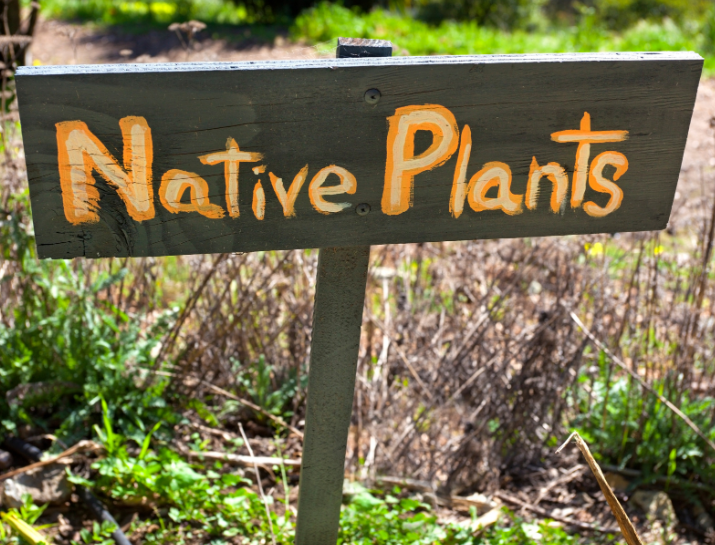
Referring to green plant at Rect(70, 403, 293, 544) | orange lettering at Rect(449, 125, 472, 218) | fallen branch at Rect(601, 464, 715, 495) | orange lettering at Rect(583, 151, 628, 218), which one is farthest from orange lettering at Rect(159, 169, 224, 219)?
fallen branch at Rect(601, 464, 715, 495)

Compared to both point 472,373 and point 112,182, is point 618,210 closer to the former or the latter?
point 112,182

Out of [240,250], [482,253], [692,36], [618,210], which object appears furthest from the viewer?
[692,36]

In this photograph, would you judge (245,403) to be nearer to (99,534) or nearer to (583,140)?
(99,534)

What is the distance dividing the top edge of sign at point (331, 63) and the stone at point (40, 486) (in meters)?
1.57

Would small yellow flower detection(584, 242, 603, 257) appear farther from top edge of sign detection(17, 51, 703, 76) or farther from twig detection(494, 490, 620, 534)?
top edge of sign detection(17, 51, 703, 76)

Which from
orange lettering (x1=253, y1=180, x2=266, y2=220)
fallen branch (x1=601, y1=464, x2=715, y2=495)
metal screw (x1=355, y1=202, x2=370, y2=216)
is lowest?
fallen branch (x1=601, y1=464, x2=715, y2=495)

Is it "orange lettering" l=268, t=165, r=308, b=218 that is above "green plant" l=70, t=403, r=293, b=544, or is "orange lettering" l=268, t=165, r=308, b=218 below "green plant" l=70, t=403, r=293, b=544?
above

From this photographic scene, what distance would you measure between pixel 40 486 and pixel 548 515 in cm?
177

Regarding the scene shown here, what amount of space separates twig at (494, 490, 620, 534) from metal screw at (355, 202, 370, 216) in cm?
156

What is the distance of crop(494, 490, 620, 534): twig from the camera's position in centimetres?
246

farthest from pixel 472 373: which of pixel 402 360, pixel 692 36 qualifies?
pixel 692 36

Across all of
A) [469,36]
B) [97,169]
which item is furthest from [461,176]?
[469,36]

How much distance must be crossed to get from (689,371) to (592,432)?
439 mm

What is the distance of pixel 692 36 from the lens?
38.4 feet
